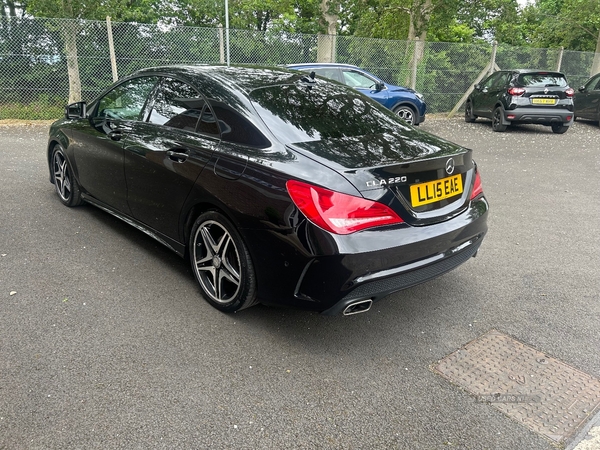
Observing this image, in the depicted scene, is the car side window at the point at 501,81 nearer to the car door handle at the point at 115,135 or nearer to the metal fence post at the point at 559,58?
the metal fence post at the point at 559,58

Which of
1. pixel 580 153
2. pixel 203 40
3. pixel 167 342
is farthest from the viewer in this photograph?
pixel 203 40

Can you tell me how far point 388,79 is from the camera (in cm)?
1469

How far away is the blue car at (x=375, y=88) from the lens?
10797mm

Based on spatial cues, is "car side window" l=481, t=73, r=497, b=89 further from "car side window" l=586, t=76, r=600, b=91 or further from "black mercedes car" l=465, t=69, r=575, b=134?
"car side window" l=586, t=76, r=600, b=91

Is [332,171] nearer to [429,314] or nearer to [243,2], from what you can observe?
[429,314]

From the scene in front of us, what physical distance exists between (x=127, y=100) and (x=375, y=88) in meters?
8.20

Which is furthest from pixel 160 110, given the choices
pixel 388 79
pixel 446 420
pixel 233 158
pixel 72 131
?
pixel 388 79

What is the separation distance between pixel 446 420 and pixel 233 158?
6.15ft

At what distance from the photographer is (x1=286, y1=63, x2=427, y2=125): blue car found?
10.8 meters

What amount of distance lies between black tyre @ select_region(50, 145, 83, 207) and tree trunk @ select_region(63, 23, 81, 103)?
719 cm

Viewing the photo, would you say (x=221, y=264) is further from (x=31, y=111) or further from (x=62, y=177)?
(x=31, y=111)

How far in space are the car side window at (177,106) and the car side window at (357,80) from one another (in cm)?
780

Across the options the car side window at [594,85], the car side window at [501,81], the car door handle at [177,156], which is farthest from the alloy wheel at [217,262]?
the car side window at [594,85]

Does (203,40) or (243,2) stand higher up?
(243,2)
